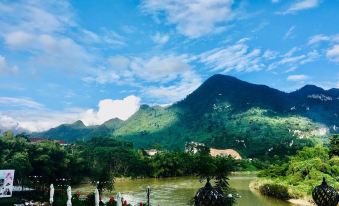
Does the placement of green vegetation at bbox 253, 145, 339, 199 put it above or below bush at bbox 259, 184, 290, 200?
above

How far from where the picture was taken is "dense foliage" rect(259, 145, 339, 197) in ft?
170

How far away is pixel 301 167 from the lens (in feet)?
192

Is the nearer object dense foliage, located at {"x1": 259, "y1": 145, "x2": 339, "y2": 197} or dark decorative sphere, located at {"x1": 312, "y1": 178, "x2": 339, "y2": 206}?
dark decorative sphere, located at {"x1": 312, "y1": 178, "x2": 339, "y2": 206}

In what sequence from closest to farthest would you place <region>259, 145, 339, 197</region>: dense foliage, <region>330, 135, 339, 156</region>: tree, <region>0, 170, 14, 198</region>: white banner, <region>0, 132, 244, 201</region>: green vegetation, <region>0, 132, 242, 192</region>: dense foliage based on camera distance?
<region>0, 170, 14, 198</region>: white banner < <region>0, 132, 244, 201</region>: green vegetation < <region>259, 145, 339, 197</region>: dense foliage < <region>0, 132, 242, 192</region>: dense foliage < <region>330, 135, 339, 156</region>: tree

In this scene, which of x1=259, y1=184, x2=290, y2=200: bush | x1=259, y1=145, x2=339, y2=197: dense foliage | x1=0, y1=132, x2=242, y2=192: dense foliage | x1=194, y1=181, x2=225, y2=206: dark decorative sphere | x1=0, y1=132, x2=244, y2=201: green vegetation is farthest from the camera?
x1=0, y1=132, x2=242, y2=192: dense foliage

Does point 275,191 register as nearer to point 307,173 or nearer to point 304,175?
point 304,175

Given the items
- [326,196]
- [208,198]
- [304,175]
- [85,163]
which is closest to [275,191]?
[304,175]

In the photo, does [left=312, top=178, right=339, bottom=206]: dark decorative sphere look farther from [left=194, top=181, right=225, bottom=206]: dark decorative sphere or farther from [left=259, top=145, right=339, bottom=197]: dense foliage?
[left=259, top=145, right=339, bottom=197]: dense foliage

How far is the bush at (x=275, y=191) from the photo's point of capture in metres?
54.2

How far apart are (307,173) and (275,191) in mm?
5388

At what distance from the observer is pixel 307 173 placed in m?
57.1

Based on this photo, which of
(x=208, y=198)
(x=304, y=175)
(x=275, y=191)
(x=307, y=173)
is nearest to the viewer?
(x=208, y=198)


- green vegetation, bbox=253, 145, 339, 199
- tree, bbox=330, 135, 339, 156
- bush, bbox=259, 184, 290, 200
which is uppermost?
tree, bbox=330, 135, 339, 156

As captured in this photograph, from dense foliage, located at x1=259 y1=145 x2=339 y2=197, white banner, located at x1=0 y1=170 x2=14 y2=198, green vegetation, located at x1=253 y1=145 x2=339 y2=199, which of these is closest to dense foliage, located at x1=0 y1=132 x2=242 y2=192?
green vegetation, located at x1=253 y1=145 x2=339 y2=199
